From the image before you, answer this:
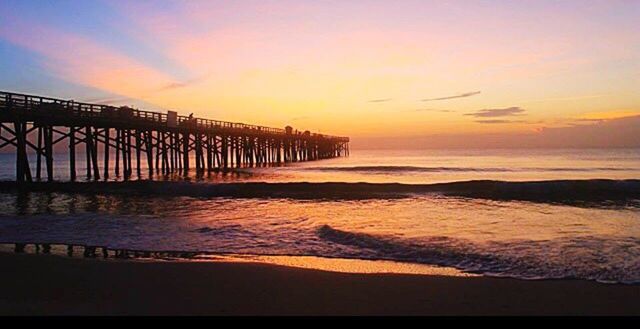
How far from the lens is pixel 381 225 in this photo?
445 inches

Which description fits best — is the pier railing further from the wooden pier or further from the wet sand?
the wet sand

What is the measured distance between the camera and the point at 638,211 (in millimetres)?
13867

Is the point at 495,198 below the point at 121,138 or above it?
below

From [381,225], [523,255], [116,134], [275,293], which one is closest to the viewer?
[275,293]

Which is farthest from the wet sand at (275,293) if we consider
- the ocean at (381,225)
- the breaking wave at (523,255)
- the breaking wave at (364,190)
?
the breaking wave at (364,190)

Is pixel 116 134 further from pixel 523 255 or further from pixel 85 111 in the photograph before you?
pixel 523 255

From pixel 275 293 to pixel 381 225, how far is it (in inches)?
238

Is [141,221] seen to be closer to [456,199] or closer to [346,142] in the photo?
[456,199]

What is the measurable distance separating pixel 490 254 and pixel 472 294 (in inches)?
99.0

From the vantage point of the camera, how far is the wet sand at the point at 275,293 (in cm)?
484

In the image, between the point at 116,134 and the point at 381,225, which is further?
the point at 116,134

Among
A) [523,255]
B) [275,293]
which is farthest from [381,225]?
[275,293]
